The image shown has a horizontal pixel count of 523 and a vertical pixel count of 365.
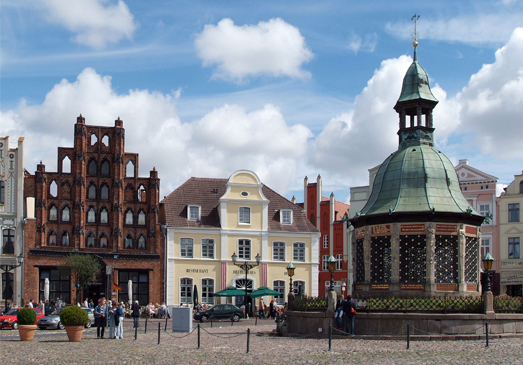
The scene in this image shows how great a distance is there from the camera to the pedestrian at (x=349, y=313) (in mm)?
27266

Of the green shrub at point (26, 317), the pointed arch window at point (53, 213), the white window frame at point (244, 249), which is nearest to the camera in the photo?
the green shrub at point (26, 317)

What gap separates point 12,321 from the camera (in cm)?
3816

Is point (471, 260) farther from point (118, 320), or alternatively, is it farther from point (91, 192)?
point (91, 192)

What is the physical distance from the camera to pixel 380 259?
101ft

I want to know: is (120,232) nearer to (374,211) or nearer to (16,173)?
(16,173)

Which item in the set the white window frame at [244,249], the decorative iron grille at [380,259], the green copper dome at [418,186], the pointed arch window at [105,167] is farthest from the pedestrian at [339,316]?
the pointed arch window at [105,167]

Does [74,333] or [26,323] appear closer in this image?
[74,333]

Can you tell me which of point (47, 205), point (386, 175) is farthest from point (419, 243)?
point (47, 205)

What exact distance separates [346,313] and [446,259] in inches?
204

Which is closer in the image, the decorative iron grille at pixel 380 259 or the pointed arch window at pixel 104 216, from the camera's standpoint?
the decorative iron grille at pixel 380 259

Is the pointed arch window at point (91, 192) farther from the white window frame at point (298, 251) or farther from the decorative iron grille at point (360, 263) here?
the decorative iron grille at point (360, 263)

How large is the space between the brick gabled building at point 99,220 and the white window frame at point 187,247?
1575 millimetres

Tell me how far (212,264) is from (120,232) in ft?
23.9

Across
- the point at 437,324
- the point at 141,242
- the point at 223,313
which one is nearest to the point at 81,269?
the point at 141,242
